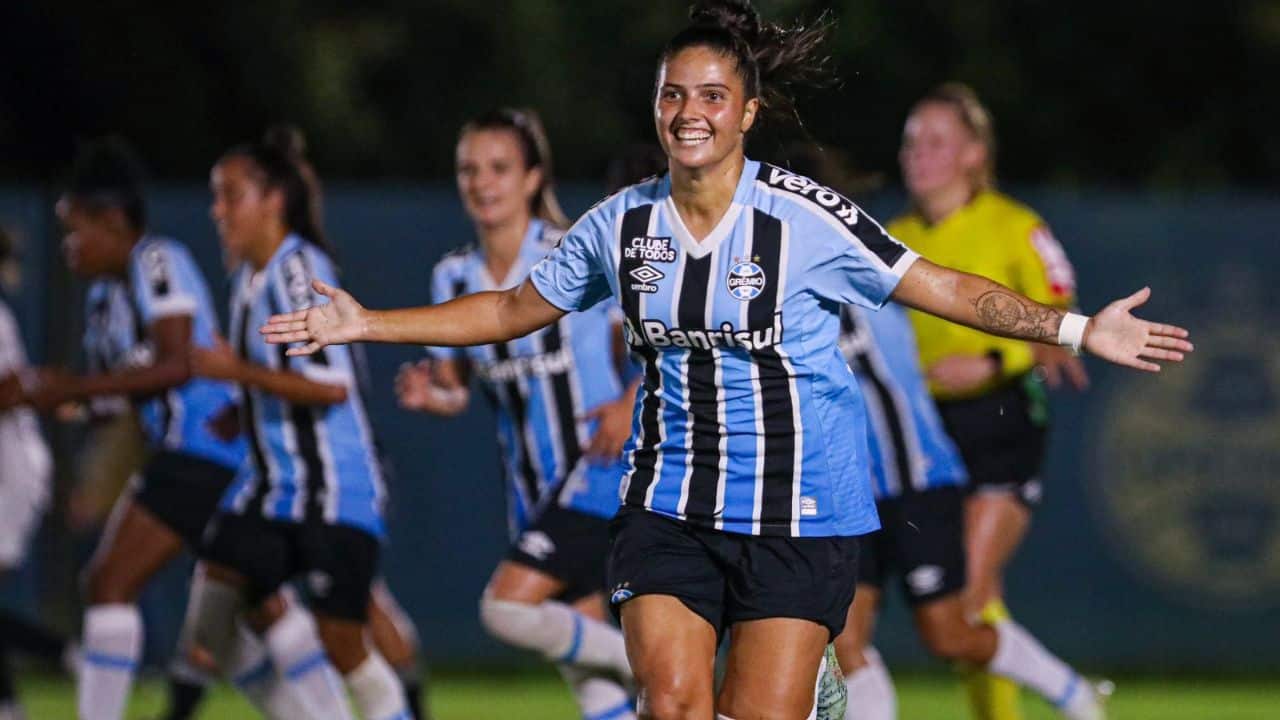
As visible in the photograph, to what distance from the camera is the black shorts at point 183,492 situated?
A: 322 inches

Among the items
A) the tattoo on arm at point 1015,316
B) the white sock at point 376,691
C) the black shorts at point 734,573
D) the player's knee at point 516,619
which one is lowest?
the white sock at point 376,691

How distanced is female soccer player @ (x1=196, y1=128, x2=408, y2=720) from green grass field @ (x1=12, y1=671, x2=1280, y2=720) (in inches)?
95.0

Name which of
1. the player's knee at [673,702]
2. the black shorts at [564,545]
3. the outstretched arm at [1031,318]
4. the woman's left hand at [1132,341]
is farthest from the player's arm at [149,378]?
the woman's left hand at [1132,341]

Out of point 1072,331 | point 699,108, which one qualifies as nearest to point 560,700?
point 699,108

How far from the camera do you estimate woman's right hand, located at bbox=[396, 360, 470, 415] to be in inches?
294

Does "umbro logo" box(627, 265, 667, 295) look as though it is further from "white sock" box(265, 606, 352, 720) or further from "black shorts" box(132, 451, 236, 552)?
"black shorts" box(132, 451, 236, 552)

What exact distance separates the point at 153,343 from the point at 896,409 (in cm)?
271

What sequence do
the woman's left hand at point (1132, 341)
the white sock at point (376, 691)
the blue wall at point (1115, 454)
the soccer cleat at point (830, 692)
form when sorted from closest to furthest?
1. the woman's left hand at point (1132, 341)
2. the soccer cleat at point (830, 692)
3. the white sock at point (376, 691)
4. the blue wall at point (1115, 454)

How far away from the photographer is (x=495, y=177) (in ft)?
24.7

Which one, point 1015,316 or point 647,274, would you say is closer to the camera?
point 1015,316

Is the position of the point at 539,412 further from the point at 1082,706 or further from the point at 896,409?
the point at 1082,706

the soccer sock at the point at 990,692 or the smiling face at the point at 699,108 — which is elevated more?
the smiling face at the point at 699,108

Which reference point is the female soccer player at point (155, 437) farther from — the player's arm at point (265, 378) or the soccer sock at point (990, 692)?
the soccer sock at point (990, 692)

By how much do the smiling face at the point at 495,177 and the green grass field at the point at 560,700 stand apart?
330cm
